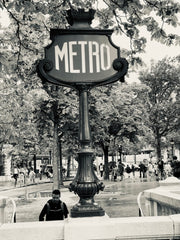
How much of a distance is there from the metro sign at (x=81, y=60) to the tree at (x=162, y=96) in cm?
3895

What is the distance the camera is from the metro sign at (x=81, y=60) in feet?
13.3

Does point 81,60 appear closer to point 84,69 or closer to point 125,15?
point 84,69

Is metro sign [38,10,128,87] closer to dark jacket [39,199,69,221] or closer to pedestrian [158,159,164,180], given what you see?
dark jacket [39,199,69,221]

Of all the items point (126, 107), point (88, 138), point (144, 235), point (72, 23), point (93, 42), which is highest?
point (126, 107)

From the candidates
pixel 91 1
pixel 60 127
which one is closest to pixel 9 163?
pixel 60 127

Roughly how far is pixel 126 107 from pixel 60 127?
925cm

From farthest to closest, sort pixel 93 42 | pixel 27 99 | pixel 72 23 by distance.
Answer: pixel 27 99 < pixel 72 23 < pixel 93 42

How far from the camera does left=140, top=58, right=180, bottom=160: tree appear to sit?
43375 mm

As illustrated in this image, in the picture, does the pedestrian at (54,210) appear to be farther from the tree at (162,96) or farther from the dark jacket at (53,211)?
the tree at (162,96)

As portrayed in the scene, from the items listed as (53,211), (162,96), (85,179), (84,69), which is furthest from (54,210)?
(162,96)

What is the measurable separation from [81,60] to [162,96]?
41.5 metres

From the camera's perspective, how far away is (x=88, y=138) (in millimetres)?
4199

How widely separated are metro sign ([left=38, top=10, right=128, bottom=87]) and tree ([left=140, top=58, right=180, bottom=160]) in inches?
1533

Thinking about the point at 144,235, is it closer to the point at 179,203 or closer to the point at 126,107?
the point at 179,203
